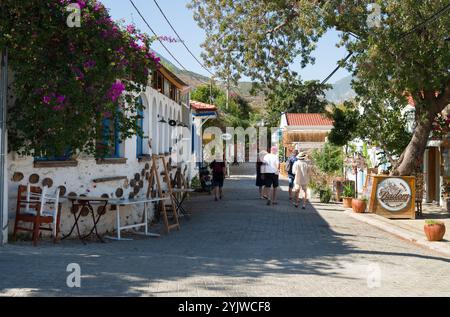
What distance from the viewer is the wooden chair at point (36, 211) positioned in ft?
31.3

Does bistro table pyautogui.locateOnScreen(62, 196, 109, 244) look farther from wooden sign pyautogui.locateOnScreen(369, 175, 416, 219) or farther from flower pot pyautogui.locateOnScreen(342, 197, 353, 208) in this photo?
flower pot pyautogui.locateOnScreen(342, 197, 353, 208)

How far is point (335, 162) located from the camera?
2517cm

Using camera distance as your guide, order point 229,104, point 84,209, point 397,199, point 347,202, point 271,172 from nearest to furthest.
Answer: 1. point 84,209
2. point 397,199
3. point 271,172
4. point 347,202
5. point 229,104

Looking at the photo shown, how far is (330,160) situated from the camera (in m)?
25.3

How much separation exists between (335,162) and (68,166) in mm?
16269

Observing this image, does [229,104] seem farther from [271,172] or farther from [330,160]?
[271,172]

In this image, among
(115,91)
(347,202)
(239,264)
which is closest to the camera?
(239,264)

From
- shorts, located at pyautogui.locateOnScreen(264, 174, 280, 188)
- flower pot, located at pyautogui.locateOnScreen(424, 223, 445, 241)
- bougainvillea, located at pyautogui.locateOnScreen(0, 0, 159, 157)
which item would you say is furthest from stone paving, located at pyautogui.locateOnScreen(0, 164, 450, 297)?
shorts, located at pyautogui.locateOnScreen(264, 174, 280, 188)

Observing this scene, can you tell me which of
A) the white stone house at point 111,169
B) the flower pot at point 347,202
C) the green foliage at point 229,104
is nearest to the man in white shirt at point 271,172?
the flower pot at point 347,202

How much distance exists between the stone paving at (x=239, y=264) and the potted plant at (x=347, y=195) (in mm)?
5343

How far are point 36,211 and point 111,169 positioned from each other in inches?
105

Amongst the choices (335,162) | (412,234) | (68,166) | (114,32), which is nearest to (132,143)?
(68,166)

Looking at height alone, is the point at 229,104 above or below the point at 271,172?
above

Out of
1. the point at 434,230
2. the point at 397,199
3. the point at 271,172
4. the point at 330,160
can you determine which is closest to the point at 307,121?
the point at 330,160
